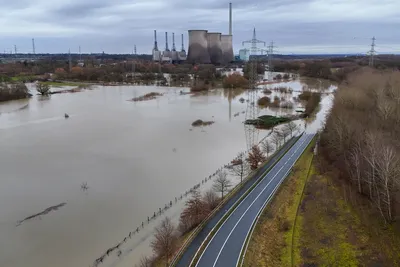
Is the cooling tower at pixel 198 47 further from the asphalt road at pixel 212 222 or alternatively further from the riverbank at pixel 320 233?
the riverbank at pixel 320 233

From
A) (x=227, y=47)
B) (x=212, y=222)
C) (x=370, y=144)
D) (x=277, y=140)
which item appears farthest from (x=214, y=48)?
(x=212, y=222)

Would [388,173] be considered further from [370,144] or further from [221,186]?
[221,186]

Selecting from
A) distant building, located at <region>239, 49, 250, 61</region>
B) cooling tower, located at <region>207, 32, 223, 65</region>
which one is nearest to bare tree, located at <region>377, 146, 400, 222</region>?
cooling tower, located at <region>207, 32, 223, 65</region>

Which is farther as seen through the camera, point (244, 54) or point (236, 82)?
point (244, 54)

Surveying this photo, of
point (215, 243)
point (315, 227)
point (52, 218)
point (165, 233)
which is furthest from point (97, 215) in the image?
point (315, 227)

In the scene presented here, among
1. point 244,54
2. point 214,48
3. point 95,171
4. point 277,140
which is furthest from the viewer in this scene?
point 244,54

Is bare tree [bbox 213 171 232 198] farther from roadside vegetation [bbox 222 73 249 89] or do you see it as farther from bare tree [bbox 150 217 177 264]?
roadside vegetation [bbox 222 73 249 89]
